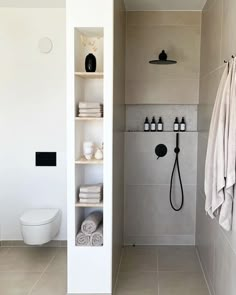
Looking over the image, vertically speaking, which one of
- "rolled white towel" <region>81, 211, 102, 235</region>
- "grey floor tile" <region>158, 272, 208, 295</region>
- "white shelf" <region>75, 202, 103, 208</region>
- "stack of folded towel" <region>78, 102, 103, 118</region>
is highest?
"stack of folded towel" <region>78, 102, 103, 118</region>

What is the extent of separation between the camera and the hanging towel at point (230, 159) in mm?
2020

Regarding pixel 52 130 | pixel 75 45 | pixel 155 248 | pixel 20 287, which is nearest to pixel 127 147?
pixel 52 130

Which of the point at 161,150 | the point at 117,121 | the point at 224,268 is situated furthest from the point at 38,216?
the point at 224,268

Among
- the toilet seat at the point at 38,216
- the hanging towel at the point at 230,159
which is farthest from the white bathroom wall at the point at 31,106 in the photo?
the hanging towel at the point at 230,159

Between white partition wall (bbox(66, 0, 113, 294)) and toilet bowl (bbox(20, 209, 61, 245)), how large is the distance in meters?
0.60

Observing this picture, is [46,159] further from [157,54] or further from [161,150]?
[157,54]

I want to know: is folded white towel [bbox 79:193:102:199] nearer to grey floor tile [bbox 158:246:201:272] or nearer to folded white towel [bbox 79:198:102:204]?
folded white towel [bbox 79:198:102:204]

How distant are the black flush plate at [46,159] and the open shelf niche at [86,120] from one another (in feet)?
2.51

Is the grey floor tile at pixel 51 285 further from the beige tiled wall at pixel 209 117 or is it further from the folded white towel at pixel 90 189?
the beige tiled wall at pixel 209 117

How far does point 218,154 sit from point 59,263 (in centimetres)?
223

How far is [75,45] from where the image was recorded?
2.87 m

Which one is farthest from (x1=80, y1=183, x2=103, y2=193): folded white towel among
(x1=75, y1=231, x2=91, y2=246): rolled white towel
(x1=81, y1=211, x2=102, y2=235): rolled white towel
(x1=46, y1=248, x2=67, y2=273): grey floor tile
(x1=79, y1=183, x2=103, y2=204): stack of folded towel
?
(x1=46, y1=248, x2=67, y2=273): grey floor tile

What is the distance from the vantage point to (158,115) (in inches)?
163

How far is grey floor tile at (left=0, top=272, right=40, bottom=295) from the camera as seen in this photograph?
9.93 feet
